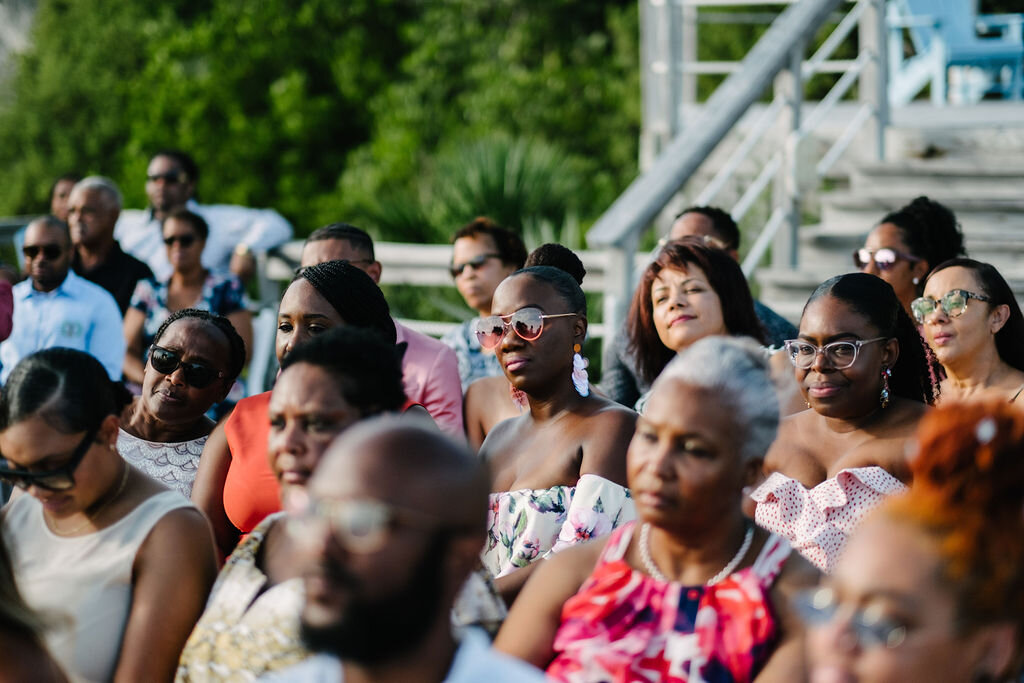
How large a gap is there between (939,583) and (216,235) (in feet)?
21.3

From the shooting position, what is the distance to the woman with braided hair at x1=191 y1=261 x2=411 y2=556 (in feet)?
12.2

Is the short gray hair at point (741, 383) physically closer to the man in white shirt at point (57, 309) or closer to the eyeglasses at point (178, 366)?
the eyeglasses at point (178, 366)

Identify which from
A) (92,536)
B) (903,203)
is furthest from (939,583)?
(903,203)

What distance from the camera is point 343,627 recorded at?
2.10 metres

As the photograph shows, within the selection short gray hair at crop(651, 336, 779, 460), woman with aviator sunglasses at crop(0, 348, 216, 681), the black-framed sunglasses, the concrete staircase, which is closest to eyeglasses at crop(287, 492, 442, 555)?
the black-framed sunglasses

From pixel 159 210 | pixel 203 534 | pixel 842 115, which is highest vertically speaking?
pixel 842 115

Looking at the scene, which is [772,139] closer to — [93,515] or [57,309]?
[57,309]

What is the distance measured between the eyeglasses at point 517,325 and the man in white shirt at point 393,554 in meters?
1.62

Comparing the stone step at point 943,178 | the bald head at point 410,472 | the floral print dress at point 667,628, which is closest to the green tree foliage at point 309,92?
the stone step at point 943,178

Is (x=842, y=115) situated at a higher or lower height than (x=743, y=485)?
higher

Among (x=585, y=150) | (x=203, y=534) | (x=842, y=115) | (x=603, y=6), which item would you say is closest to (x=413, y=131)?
(x=585, y=150)

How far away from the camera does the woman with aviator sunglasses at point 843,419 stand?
3588 millimetres

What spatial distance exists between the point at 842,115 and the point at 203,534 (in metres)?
7.39

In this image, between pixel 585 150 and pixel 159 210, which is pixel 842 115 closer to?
pixel 159 210
